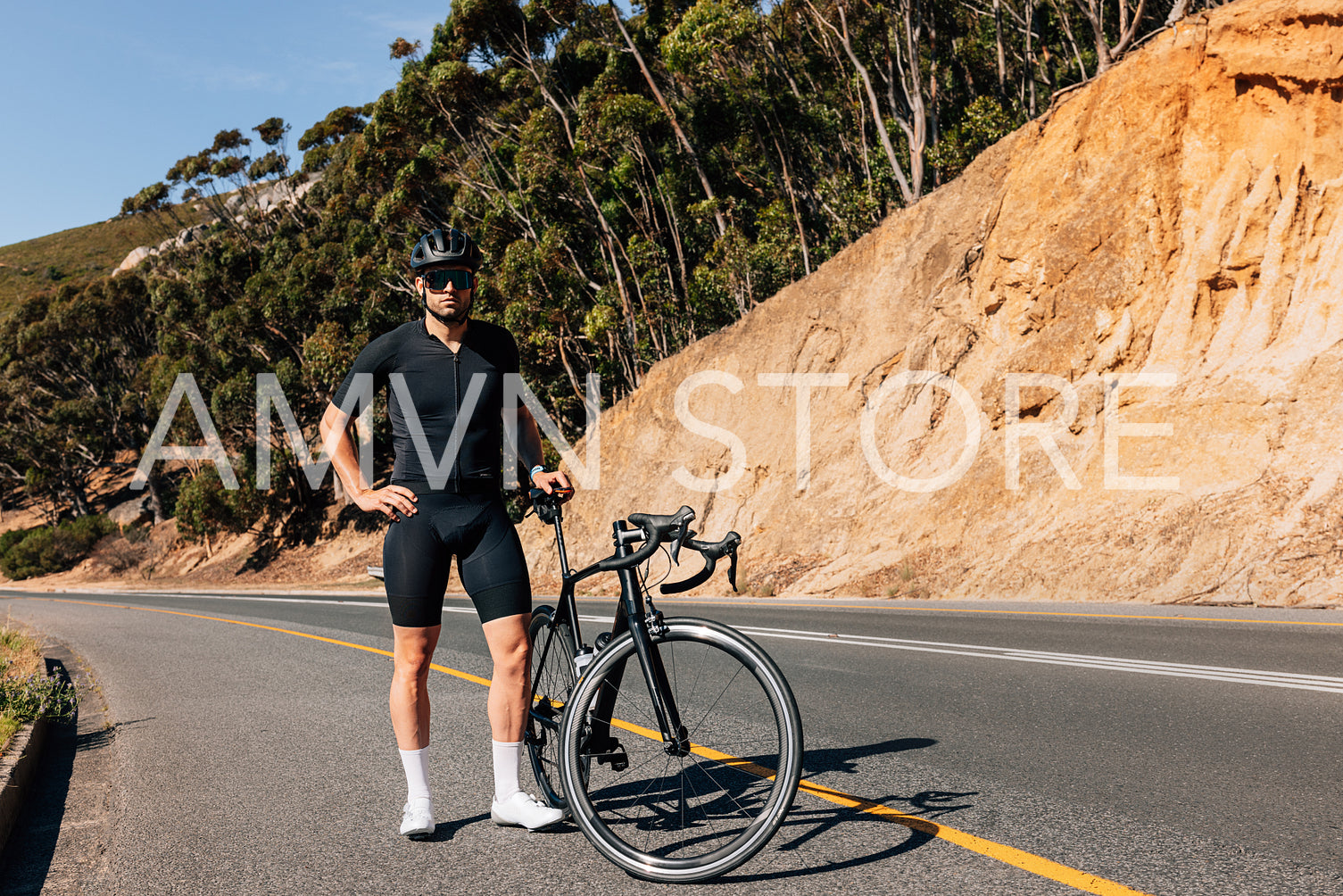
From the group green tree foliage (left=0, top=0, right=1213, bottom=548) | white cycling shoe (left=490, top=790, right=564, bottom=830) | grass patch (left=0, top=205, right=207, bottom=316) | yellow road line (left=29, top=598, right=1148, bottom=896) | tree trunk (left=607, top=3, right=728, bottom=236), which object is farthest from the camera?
grass patch (left=0, top=205, right=207, bottom=316)

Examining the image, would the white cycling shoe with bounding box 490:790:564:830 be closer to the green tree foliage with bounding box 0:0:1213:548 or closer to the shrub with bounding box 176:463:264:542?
the green tree foliage with bounding box 0:0:1213:548

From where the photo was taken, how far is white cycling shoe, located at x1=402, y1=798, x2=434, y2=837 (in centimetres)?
406

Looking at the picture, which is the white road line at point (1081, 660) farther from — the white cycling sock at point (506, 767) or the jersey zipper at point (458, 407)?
the jersey zipper at point (458, 407)

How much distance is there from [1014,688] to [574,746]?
4.35 m

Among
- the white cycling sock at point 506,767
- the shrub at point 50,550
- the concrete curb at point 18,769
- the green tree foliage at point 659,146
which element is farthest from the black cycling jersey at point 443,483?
the shrub at point 50,550

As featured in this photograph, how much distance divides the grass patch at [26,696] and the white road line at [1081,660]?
6.30 m

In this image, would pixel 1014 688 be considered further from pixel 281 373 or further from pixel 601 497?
pixel 281 373

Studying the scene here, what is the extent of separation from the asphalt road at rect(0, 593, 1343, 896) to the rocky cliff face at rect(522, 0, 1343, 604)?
5261 mm

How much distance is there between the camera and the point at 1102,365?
60.4 feet

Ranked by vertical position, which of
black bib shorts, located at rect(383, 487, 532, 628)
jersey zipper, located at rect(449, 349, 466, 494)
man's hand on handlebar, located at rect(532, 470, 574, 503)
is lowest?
black bib shorts, located at rect(383, 487, 532, 628)

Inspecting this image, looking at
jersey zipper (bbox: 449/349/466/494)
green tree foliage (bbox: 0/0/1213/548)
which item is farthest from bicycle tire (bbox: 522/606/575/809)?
green tree foliage (bbox: 0/0/1213/548)

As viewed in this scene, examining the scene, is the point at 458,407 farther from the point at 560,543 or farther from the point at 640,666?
the point at 640,666

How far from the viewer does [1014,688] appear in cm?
696

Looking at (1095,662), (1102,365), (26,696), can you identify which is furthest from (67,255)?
(1095,662)
